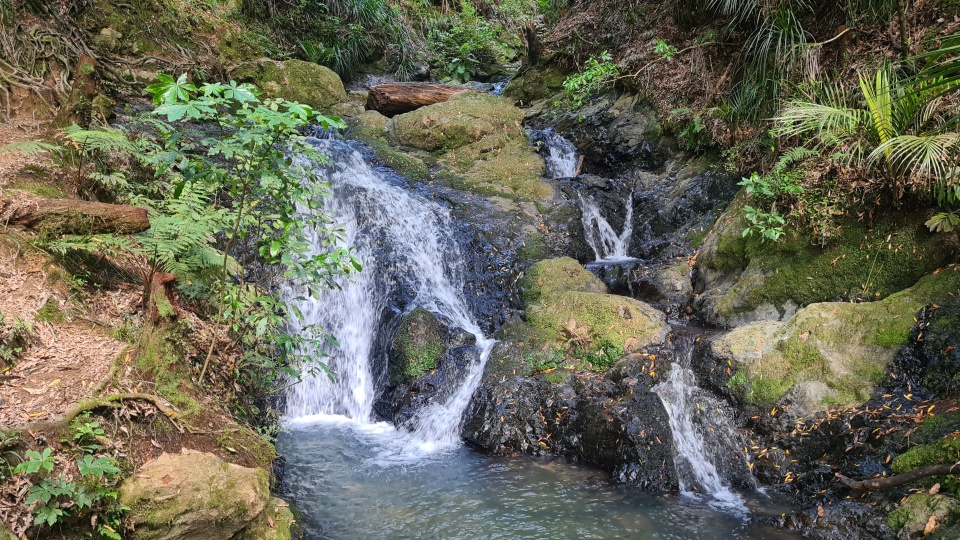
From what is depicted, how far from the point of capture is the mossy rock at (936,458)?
141 inches

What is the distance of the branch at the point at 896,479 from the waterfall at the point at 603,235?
16.3ft

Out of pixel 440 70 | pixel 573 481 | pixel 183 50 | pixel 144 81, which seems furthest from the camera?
pixel 440 70

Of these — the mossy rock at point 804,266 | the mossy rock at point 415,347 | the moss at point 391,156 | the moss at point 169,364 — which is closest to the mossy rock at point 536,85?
the moss at point 391,156

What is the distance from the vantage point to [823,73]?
6773 millimetres

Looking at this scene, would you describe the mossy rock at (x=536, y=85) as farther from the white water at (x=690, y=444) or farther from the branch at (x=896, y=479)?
the branch at (x=896, y=479)

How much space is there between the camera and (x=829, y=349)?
5090 millimetres

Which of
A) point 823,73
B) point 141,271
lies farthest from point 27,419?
point 823,73

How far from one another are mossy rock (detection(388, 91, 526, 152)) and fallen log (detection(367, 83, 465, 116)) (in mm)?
686

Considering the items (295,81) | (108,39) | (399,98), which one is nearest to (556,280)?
(399,98)

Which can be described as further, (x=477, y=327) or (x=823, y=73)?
(x=477, y=327)

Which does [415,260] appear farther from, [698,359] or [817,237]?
[817,237]

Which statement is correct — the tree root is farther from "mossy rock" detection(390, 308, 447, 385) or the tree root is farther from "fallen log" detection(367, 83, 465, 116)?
"fallen log" detection(367, 83, 465, 116)

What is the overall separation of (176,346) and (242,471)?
3.94ft

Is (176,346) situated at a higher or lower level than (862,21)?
lower
